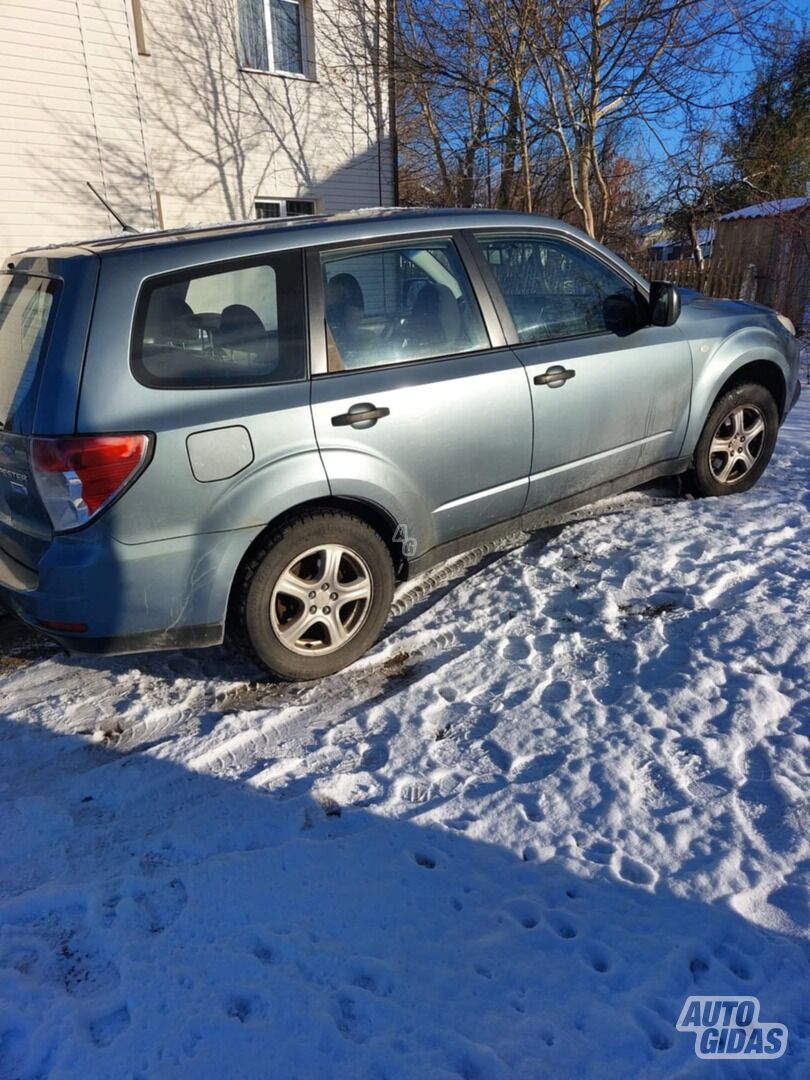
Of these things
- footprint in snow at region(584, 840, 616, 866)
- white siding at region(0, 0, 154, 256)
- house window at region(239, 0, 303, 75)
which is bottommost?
footprint in snow at region(584, 840, 616, 866)

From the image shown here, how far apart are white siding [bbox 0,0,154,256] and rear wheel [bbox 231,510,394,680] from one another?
884 cm

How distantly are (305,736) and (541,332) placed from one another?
2261mm

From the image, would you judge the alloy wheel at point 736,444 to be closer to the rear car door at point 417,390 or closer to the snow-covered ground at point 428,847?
the snow-covered ground at point 428,847

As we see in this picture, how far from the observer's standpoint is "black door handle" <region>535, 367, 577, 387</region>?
3514 mm

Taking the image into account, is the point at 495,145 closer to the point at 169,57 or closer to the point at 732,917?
the point at 169,57

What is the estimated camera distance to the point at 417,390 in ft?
10.2

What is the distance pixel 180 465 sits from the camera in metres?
2.62

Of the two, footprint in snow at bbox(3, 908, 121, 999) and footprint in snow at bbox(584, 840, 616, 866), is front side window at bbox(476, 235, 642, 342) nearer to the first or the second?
footprint in snow at bbox(584, 840, 616, 866)

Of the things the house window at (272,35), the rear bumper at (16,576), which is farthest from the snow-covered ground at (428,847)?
the house window at (272,35)

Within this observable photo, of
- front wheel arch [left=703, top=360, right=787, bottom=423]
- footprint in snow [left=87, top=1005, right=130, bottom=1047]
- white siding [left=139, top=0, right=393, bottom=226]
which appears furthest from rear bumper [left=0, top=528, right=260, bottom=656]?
white siding [left=139, top=0, right=393, bottom=226]

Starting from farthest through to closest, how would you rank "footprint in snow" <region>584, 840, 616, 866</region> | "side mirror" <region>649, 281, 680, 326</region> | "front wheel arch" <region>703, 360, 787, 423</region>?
"front wheel arch" <region>703, 360, 787, 423</region> < "side mirror" <region>649, 281, 680, 326</region> < "footprint in snow" <region>584, 840, 616, 866</region>

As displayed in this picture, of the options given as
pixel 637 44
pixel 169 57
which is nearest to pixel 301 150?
pixel 169 57

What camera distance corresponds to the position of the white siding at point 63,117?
9008mm

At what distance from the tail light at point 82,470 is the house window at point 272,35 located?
1093 cm
